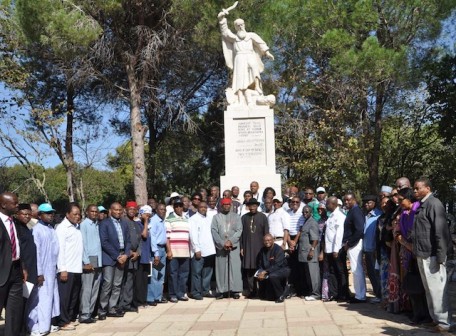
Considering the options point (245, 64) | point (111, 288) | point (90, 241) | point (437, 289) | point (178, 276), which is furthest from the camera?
point (245, 64)

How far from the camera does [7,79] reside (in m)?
15.9

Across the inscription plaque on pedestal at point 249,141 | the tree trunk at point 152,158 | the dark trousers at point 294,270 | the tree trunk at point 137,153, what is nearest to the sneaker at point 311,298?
the dark trousers at point 294,270

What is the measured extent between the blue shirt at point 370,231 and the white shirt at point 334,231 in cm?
40

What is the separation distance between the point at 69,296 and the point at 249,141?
21.8ft

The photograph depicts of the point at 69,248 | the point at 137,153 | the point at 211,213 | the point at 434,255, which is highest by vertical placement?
the point at 137,153

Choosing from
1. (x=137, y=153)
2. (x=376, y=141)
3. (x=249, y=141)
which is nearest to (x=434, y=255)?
(x=249, y=141)

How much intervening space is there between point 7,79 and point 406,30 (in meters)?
12.0

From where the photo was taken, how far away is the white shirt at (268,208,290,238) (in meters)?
9.73

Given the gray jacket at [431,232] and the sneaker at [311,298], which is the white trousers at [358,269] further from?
the gray jacket at [431,232]

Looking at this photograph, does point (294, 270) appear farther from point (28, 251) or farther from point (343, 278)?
point (28, 251)

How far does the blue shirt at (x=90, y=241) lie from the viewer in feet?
25.2

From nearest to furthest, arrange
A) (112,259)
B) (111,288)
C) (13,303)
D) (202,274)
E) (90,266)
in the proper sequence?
(13,303)
(90,266)
(112,259)
(111,288)
(202,274)

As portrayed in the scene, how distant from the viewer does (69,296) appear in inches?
295

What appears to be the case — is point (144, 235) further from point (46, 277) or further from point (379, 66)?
point (379, 66)
